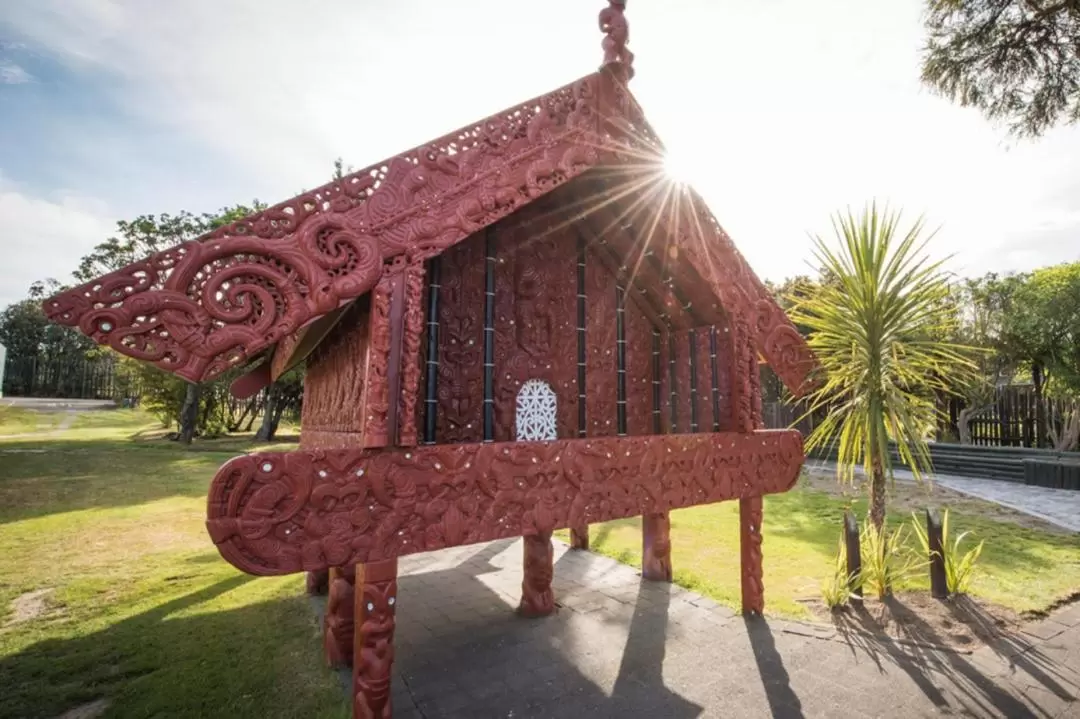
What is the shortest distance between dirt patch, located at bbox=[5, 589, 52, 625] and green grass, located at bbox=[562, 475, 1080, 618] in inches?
272

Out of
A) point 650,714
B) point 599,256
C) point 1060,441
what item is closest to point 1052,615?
point 650,714

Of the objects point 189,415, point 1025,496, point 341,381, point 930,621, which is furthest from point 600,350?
point 189,415

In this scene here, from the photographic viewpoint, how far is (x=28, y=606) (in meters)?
5.69

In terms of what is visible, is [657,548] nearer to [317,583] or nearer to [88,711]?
[317,583]

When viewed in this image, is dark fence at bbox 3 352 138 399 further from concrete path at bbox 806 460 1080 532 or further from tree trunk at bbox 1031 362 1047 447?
tree trunk at bbox 1031 362 1047 447

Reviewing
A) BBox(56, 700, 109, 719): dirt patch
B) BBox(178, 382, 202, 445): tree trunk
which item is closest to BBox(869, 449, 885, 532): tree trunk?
BBox(56, 700, 109, 719): dirt patch

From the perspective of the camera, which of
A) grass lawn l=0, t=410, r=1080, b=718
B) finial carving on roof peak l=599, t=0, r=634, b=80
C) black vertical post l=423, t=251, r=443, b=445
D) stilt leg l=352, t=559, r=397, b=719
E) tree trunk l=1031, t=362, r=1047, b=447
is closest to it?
stilt leg l=352, t=559, r=397, b=719

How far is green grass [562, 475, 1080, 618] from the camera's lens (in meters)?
5.76

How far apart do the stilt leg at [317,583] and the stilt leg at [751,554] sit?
4903 mm

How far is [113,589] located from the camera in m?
6.33

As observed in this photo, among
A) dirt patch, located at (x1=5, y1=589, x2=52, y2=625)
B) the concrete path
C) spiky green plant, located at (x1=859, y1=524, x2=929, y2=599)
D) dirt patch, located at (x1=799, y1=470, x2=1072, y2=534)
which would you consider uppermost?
spiky green plant, located at (x1=859, y1=524, x2=929, y2=599)

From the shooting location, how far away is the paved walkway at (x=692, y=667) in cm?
368

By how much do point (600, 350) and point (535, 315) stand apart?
852mm

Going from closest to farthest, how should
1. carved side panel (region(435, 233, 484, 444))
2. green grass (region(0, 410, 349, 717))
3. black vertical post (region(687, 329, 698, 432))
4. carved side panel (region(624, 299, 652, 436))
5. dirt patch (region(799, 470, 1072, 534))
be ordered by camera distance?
1. green grass (region(0, 410, 349, 717))
2. carved side panel (region(435, 233, 484, 444))
3. black vertical post (region(687, 329, 698, 432))
4. carved side panel (region(624, 299, 652, 436))
5. dirt patch (region(799, 470, 1072, 534))
